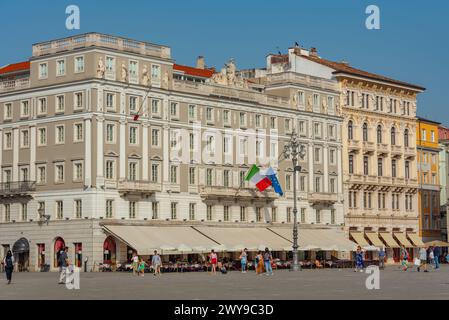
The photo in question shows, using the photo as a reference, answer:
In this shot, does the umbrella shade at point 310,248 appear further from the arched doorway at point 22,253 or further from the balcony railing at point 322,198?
the arched doorway at point 22,253

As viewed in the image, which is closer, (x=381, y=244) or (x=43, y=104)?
(x=43, y=104)

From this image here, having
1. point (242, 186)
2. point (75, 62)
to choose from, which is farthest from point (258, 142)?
point (75, 62)

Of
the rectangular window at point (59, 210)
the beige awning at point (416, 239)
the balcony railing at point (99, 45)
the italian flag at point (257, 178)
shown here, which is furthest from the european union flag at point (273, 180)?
the beige awning at point (416, 239)

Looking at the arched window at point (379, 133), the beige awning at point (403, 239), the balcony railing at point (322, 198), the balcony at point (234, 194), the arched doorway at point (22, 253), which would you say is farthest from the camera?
the beige awning at point (403, 239)

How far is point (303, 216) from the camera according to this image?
97.3 m

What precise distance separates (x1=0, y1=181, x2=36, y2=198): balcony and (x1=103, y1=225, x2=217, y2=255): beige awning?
306 inches

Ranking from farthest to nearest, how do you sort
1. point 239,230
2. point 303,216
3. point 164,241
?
point 303,216
point 239,230
point 164,241

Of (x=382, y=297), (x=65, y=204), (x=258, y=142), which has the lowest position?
(x=382, y=297)

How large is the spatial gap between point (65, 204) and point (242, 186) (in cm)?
1746

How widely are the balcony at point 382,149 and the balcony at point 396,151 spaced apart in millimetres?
1083

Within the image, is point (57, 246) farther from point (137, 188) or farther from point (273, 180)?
point (273, 180)

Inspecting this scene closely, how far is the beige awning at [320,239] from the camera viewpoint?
3654 inches

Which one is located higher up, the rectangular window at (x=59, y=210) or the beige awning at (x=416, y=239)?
the rectangular window at (x=59, y=210)

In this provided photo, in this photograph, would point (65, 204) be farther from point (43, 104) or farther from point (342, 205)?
point (342, 205)
